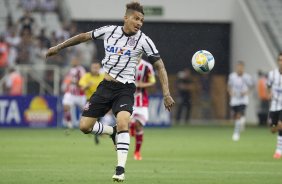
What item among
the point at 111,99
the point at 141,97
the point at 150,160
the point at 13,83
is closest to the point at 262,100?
the point at 13,83

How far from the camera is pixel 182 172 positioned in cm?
→ 1452

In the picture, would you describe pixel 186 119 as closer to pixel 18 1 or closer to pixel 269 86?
pixel 18 1

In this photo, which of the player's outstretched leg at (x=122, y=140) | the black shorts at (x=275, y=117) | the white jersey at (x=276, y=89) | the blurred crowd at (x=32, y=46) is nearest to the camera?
the player's outstretched leg at (x=122, y=140)

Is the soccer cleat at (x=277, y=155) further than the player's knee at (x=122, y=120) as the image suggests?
Yes

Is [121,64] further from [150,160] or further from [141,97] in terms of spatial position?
[141,97]

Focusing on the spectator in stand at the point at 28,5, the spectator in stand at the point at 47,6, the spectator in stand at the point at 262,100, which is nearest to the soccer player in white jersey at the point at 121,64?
the spectator in stand at the point at 28,5

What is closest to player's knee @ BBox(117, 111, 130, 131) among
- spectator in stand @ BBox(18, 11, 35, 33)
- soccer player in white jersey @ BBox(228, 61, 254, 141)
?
soccer player in white jersey @ BBox(228, 61, 254, 141)

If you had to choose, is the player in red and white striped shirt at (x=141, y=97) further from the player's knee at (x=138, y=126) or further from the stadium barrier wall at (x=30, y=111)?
the stadium barrier wall at (x=30, y=111)

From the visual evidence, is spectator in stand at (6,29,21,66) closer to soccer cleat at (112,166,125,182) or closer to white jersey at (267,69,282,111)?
white jersey at (267,69,282,111)

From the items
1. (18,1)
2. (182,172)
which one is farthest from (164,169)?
(18,1)

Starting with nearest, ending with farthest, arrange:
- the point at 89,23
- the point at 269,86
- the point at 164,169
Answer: the point at 164,169 < the point at 269,86 < the point at 89,23

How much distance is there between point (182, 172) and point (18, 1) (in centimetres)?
2163

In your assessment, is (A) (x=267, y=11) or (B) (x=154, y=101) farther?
(A) (x=267, y=11)

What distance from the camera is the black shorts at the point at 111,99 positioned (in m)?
12.7
